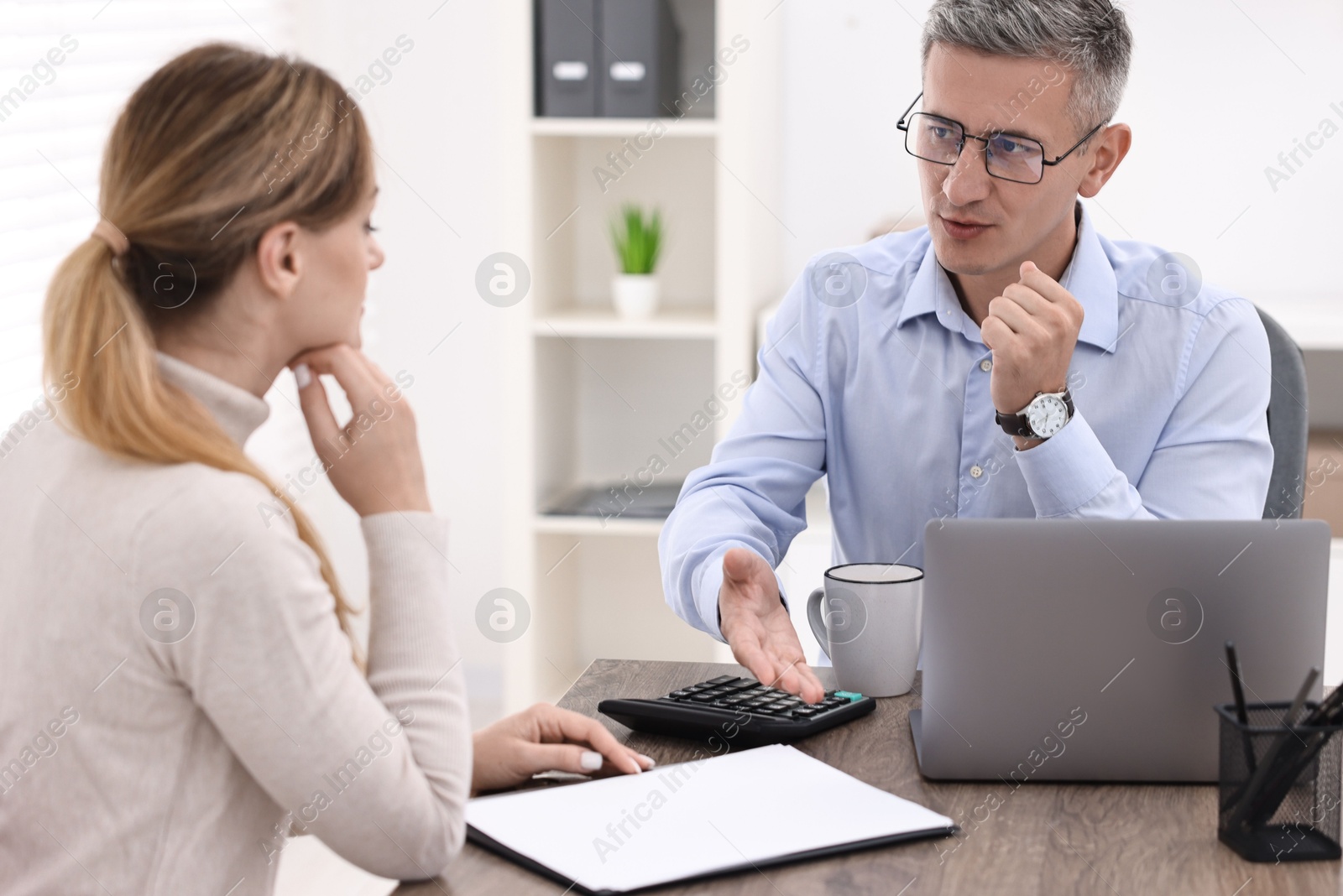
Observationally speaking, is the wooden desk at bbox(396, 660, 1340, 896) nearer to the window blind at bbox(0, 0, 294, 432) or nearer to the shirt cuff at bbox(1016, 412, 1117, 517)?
the shirt cuff at bbox(1016, 412, 1117, 517)

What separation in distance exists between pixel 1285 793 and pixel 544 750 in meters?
0.54

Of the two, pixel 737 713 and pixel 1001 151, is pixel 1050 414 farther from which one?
pixel 737 713

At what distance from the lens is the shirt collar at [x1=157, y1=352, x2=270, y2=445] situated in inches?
37.6

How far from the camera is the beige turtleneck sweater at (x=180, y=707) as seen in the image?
841mm

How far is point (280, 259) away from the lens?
0.98m

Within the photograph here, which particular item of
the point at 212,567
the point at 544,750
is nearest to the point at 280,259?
the point at 212,567

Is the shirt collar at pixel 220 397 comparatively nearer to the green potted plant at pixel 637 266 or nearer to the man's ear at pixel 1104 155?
the man's ear at pixel 1104 155

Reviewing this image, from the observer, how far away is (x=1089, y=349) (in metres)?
1.57

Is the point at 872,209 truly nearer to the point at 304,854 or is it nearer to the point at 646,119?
the point at 646,119

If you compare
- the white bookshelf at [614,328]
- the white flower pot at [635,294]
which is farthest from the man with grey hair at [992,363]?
the white flower pot at [635,294]

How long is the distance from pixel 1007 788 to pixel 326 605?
0.53 metres

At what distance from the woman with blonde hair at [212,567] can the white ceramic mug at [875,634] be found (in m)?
0.29

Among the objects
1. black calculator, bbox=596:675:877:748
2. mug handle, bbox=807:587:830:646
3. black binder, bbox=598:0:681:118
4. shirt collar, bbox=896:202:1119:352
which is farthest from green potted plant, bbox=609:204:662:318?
black calculator, bbox=596:675:877:748

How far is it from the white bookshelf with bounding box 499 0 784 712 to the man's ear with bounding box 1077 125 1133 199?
41.1 inches
